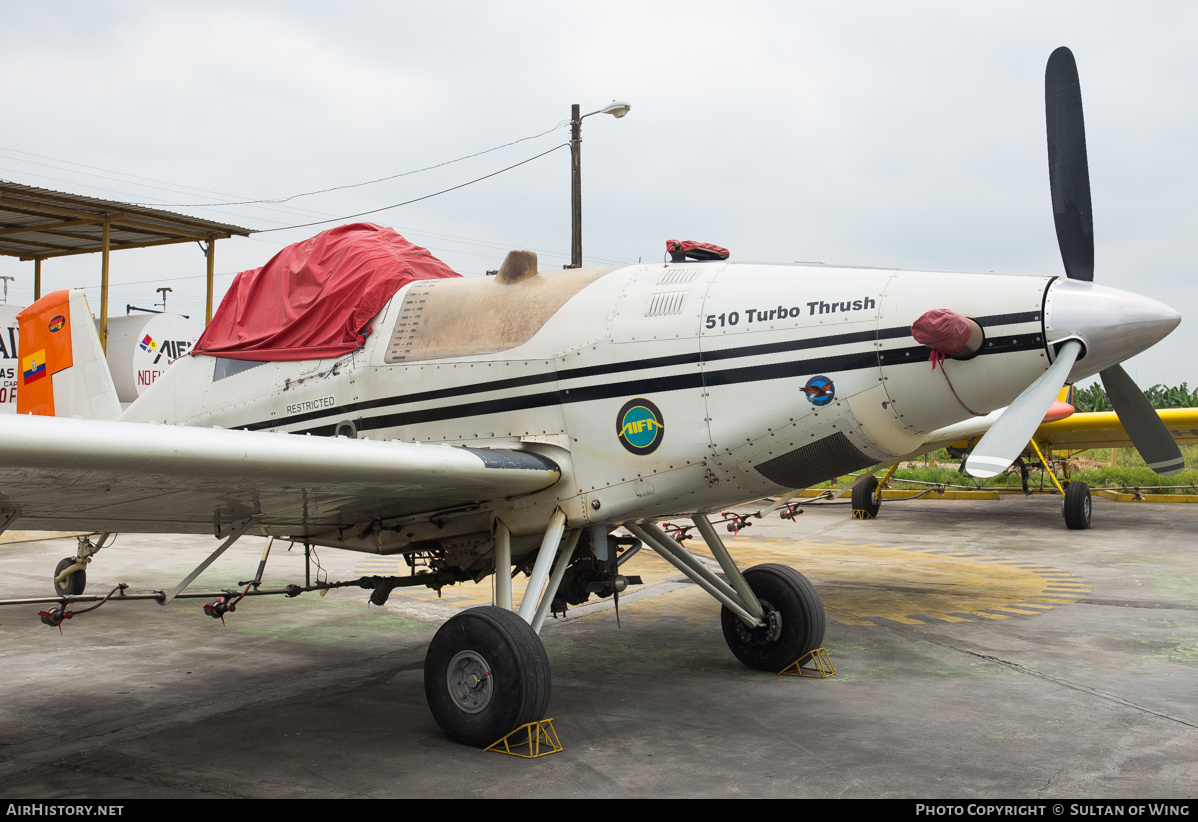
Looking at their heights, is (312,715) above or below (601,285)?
below

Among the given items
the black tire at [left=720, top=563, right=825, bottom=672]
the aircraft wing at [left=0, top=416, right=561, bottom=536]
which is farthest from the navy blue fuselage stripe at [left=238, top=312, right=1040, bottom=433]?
the black tire at [left=720, top=563, right=825, bottom=672]

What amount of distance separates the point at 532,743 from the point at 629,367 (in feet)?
6.94

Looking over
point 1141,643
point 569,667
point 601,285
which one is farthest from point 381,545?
point 1141,643

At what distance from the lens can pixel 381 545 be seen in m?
6.32

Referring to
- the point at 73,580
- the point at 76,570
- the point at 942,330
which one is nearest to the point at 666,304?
the point at 942,330

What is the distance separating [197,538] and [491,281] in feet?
38.1

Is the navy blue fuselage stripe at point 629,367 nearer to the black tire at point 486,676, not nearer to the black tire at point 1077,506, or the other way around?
the black tire at point 486,676

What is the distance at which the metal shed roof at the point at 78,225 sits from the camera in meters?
14.5

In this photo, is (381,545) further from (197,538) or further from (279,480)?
(197,538)

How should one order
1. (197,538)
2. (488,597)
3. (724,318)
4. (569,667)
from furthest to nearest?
(197,538) → (488,597) → (569,667) → (724,318)

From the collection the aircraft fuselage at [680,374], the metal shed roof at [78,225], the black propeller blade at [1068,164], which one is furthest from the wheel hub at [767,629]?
the metal shed roof at [78,225]

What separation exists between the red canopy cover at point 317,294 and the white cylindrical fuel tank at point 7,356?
34.3 ft

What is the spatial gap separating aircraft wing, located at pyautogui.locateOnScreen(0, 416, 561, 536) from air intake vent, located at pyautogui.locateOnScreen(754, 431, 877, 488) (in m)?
1.25

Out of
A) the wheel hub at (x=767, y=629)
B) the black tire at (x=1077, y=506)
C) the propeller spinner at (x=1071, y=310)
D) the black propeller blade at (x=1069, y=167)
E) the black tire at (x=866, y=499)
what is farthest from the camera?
the black tire at (x=866, y=499)
